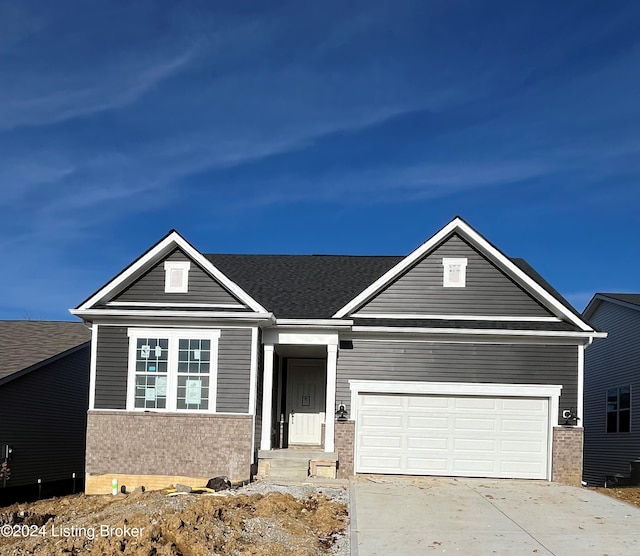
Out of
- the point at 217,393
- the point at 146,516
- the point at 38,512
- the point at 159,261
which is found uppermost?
the point at 159,261

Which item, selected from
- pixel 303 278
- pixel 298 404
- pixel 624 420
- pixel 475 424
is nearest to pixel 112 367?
pixel 298 404

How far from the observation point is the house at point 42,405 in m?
21.7

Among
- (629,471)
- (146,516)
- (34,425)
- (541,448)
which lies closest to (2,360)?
(34,425)

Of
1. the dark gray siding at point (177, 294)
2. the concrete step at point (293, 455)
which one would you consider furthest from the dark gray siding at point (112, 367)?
the concrete step at point (293, 455)

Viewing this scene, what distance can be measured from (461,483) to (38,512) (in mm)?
8823

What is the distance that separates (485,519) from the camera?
13266mm

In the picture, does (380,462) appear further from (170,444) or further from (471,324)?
(170,444)

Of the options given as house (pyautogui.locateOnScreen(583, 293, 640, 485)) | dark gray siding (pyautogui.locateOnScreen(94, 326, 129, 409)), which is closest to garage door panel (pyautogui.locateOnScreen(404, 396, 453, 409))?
dark gray siding (pyautogui.locateOnScreen(94, 326, 129, 409))

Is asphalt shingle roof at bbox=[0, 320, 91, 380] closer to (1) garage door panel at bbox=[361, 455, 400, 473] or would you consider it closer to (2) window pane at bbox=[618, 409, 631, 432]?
(1) garage door panel at bbox=[361, 455, 400, 473]

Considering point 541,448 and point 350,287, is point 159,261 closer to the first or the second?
point 350,287

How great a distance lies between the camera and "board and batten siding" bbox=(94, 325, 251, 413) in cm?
1764

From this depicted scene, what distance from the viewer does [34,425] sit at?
22922mm

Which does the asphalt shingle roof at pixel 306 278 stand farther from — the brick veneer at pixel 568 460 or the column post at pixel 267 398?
the brick veneer at pixel 568 460

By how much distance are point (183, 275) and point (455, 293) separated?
636cm
